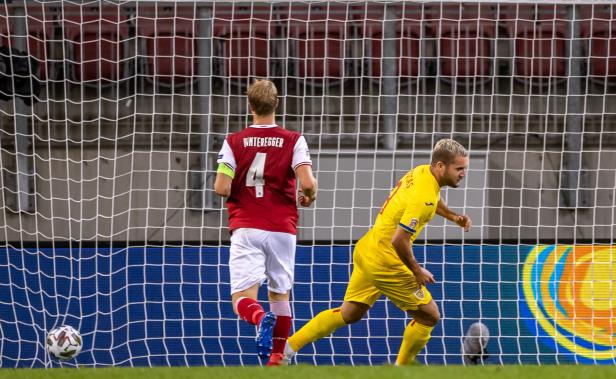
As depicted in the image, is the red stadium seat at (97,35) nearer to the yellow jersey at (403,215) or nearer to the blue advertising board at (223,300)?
the blue advertising board at (223,300)

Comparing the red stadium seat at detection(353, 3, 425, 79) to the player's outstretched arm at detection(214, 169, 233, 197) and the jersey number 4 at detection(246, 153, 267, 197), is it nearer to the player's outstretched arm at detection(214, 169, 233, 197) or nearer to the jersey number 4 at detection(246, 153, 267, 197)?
the jersey number 4 at detection(246, 153, 267, 197)

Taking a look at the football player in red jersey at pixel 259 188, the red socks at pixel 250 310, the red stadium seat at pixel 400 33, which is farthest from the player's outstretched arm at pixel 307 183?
the red stadium seat at pixel 400 33

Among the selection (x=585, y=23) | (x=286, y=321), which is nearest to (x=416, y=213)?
(x=286, y=321)

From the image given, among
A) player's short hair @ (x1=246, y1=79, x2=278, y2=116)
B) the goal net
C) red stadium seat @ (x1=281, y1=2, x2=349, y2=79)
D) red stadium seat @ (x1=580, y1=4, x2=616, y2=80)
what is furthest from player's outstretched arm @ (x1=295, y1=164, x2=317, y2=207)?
red stadium seat @ (x1=580, y1=4, x2=616, y2=80)

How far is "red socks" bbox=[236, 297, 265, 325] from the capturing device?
5.24 meters

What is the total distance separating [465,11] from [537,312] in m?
3.79

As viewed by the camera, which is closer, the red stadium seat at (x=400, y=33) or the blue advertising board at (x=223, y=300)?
the blue advertising board at (x=223, y=300)

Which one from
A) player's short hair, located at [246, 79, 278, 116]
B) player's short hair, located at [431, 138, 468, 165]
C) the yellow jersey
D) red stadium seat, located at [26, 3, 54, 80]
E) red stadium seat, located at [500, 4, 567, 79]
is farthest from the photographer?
red stadium seat, located at [500, 4, 567, 79]

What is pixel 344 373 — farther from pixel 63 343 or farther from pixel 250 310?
pixel 63 343

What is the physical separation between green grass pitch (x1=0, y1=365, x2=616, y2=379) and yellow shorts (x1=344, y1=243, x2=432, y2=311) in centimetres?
111

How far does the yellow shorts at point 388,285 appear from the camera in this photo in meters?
6.05

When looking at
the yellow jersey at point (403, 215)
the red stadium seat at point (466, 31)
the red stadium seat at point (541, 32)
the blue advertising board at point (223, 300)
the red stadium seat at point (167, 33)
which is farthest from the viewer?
the red stadium seat at point (541, 32)

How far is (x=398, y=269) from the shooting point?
6.04 metres

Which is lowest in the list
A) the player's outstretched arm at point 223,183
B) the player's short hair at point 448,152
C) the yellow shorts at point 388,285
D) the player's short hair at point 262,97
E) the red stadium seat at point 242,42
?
the yellow shorts at point 388,285
